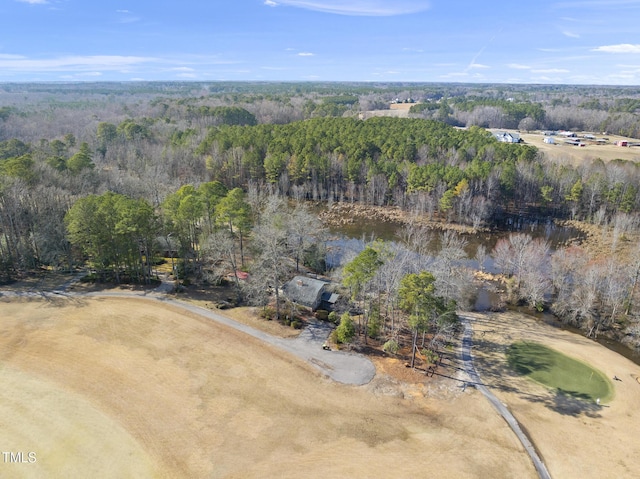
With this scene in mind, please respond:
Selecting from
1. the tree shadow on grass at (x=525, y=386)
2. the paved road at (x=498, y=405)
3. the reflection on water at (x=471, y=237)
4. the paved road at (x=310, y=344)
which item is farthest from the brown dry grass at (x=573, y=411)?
the paved road at (x=310, y=344)

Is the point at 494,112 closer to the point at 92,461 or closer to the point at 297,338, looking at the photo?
the point at 297,338

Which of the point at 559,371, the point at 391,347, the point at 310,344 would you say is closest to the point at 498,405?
the point at 559,371

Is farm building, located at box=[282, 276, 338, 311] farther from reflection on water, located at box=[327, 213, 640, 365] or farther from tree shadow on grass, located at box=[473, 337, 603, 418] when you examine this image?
tree shadow on grass, located at box=[473, 337, 603, 418]

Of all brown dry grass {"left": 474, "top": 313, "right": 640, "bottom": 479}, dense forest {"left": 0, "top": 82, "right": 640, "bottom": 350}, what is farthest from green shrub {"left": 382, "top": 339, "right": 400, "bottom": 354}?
brown dry grass {"left": 474, "top": 313, "right": 640, "bottom": 479}

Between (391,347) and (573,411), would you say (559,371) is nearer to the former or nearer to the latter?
(573,411)

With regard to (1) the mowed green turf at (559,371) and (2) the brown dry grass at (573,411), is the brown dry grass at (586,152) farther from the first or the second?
(1) the mowed green turf at (559,371)

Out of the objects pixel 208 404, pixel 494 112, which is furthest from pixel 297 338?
pixel 494 112
